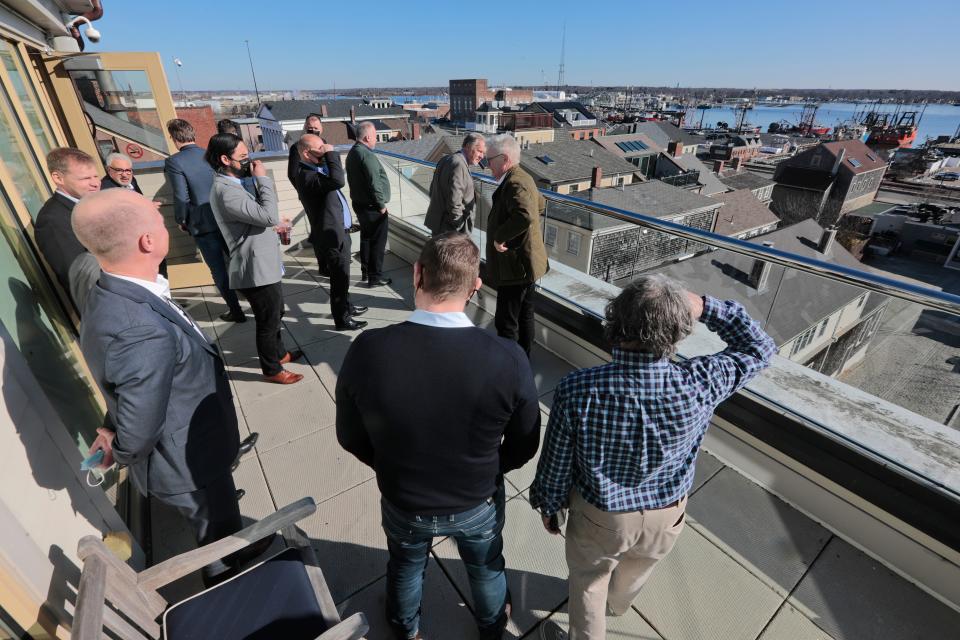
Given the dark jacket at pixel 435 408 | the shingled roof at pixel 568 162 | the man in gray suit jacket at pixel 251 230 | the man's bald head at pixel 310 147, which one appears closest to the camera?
the dark jacket at pixel 435 408

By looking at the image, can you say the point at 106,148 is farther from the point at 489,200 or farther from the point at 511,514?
the point at 511,514

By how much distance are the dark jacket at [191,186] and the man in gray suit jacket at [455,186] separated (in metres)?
2.14

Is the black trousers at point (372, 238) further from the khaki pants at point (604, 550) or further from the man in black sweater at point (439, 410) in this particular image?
the khaki pants at point (604, 550)

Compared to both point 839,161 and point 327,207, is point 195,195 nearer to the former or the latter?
point 327,207

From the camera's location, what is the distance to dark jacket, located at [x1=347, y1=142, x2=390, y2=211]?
434 cm

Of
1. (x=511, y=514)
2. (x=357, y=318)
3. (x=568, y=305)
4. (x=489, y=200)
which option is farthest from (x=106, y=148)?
(x=511, y=514)

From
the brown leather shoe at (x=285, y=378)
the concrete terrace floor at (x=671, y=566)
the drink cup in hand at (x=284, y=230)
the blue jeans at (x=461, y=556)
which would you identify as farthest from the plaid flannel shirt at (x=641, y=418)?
the drink cup in hand at (x=284, y=230)

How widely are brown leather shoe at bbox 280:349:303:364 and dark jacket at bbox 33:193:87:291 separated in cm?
163

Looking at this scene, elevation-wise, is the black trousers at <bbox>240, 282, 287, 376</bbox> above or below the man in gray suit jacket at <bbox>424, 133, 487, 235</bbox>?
below

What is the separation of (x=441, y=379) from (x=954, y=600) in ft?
8.69

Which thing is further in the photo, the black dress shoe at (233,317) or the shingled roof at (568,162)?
the shingled roof at (568,162)

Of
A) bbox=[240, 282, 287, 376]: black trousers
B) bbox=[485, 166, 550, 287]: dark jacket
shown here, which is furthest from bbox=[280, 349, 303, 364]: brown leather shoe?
bbox=[485, 166, 550, 287]: dark jacket

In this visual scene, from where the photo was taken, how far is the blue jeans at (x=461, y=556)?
1479 mm

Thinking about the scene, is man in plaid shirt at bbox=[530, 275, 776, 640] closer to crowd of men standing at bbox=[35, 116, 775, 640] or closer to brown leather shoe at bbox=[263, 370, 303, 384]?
crowd of men standing at bbox=[35, 116, 775, 640]
